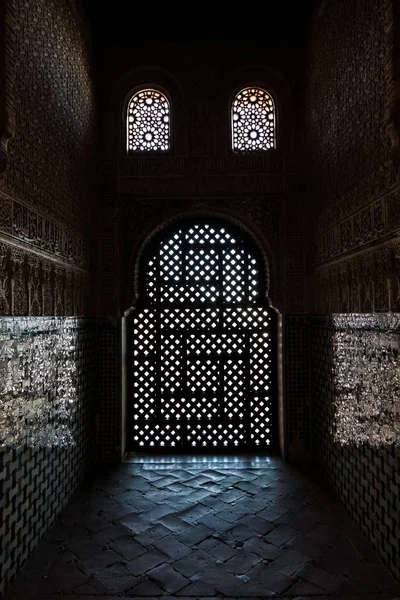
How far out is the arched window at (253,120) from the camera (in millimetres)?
5535

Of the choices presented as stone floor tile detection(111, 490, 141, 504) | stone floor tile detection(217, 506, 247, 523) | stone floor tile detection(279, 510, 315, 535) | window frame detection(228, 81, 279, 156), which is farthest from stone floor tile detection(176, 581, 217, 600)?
window frame detection(228, 81, 279, 156)

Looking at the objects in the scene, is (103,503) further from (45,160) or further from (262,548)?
(45,160)

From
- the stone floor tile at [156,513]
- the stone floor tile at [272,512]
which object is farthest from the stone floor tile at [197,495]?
the stone floor tile at [272,512]

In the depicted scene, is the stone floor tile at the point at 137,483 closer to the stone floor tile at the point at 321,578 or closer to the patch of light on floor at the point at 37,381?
the patch of light on floor at the point at 37,381

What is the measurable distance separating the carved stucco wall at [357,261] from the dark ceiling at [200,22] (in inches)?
18.5

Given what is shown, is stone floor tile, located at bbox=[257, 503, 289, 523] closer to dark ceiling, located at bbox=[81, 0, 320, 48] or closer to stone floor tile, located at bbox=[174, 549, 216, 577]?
stone floor tile, located at bbox=[174, 549, 216, 577]

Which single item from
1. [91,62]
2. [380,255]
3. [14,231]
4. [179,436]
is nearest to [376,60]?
[380,255]

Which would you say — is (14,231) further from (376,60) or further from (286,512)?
(286,512)

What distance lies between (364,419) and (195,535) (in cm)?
155

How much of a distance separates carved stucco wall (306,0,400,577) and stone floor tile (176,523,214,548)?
118 centimetres

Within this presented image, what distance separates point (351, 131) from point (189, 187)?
208cm

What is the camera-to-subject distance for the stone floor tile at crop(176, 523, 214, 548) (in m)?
3.37

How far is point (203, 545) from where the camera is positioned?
10.9 feet

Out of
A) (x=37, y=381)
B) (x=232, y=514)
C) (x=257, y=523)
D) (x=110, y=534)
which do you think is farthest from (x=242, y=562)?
(x=37, y=381)
